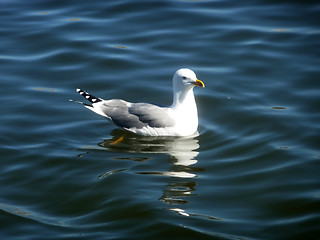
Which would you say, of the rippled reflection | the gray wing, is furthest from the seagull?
the rippled reflection

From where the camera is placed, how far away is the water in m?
7.16

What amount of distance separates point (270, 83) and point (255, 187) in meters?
3.47

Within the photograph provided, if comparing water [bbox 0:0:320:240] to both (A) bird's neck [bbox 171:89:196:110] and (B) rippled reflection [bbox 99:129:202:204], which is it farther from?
(A) bird's neck [bbox 171:89:196:110]

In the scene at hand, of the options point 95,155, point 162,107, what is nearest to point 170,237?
point 95,155

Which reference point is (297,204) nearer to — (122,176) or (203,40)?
(122,176)

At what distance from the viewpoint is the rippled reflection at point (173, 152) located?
761 cm

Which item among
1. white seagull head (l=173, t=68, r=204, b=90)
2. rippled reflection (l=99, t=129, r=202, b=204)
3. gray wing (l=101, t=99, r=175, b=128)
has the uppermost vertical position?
white seagull head (l=173, t=68, r=204, b=90)

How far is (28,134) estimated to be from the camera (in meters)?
9.39

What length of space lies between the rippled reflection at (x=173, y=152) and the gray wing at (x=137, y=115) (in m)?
0.23

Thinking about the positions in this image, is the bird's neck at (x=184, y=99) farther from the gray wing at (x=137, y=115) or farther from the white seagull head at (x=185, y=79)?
the gray wing at (x=137, y=115)

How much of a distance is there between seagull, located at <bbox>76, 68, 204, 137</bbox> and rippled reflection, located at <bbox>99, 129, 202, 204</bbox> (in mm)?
142

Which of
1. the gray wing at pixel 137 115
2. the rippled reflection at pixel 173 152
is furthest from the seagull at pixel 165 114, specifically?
the rippled reflection at pixel 173 152

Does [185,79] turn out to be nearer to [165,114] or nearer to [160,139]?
[165,114]

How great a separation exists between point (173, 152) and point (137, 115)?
0.98m
